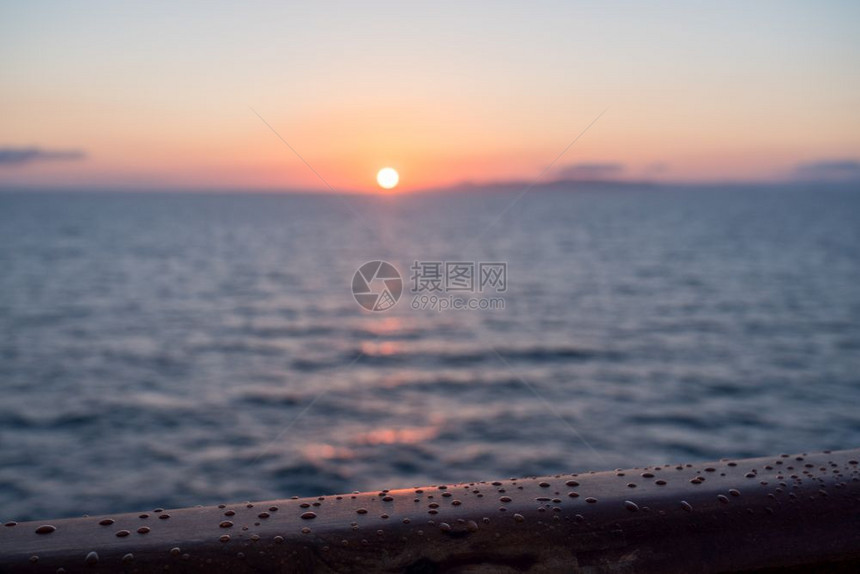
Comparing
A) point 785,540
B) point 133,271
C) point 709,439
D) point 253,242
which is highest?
point 253,242

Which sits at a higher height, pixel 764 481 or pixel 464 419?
pixel 764 481

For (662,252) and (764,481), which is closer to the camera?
(764,481)

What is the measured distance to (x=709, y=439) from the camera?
15352 mm

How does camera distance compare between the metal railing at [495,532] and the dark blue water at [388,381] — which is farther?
the dark blue water at [388,381]

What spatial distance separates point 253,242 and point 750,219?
221 feet

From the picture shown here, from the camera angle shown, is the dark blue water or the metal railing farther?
the dark blue water

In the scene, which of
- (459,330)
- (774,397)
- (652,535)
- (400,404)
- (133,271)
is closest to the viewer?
(652,535)

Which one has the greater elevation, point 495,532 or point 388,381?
point 495,532

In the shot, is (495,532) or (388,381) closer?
(495,532)

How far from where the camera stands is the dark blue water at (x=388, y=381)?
44.9 ft

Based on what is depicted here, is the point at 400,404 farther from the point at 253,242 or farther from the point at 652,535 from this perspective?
the point at 253,242

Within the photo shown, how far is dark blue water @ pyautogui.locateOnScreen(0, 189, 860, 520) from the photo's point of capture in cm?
1369

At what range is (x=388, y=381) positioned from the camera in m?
19.7

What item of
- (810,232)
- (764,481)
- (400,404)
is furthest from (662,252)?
(764,481)
